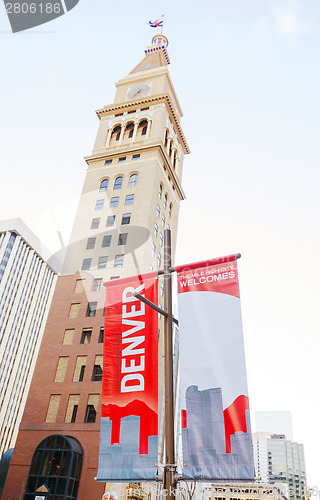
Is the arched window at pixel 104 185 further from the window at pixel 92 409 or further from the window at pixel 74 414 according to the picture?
the window at pixel 74 414

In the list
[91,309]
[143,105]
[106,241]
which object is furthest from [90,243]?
[143,105]

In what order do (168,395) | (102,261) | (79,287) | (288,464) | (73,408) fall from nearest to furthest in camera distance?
(168,395), (73,408), (79,287), (102,261), (288,464)

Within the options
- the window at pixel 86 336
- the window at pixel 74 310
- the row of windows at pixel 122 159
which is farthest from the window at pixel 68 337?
the row of windows at pixel 122 159

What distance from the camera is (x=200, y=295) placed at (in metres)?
10.8

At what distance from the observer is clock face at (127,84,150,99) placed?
63.6 m

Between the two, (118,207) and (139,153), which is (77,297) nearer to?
(118,207)

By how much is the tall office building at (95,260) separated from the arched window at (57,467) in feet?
0.23

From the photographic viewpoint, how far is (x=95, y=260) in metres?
45.5

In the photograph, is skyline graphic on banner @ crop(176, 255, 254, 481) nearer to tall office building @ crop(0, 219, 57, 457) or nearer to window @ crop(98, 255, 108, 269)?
window @ crop(98, 255, 108, 269)

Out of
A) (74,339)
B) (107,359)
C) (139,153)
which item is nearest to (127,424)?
(107,359)

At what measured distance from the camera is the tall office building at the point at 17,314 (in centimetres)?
11688

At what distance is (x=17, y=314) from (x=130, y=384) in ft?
400

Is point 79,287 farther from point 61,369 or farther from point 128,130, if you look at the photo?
point 128,130

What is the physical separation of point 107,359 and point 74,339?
29.4 meters
